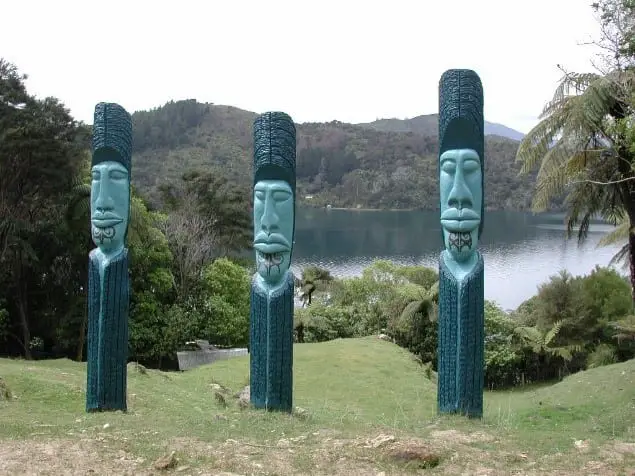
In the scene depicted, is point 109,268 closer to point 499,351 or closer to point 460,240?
point 460,240

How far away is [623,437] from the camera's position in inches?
252

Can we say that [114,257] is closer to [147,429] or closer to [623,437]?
[147,429]

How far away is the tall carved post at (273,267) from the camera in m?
7.52

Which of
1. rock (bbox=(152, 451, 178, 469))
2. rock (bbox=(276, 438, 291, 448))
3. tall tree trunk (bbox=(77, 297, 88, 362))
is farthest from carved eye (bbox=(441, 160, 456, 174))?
tall tree trunk (bbox=(77, 297, 88, 362))

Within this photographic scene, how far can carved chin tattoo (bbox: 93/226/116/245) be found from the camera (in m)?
7.80

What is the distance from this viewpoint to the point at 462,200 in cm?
730

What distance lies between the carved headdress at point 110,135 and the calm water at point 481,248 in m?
16.3

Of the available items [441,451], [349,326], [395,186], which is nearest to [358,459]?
[441,451]

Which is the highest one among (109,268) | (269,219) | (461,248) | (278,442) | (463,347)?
→ (269,219)

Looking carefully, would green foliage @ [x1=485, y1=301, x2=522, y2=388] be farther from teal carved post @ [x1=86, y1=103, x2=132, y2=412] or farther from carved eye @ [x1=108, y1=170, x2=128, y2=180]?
carved eye @ [x1=108, y1=170, x2=128, y2=180]

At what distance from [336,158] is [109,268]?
81985 mm

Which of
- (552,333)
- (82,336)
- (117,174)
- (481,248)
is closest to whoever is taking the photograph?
(117,174)

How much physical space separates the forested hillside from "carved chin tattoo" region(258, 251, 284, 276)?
52482 mm

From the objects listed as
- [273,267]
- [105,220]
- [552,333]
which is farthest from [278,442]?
[552,333]
